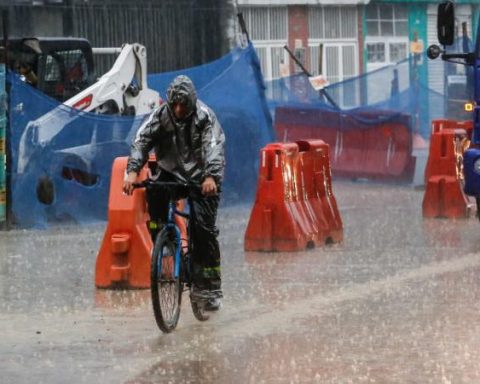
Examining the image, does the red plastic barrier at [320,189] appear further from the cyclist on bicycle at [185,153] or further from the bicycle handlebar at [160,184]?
the bicycle handlebar at [160,184]

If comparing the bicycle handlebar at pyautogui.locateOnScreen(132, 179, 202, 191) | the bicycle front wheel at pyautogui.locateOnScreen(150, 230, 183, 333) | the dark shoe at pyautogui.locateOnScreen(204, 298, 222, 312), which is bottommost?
the dark shoe at pyautogui.locateOnScreen(204, 298, 222, 312)

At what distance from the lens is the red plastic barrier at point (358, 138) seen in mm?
26359

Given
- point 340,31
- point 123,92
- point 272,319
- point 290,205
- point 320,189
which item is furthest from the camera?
point 340,31

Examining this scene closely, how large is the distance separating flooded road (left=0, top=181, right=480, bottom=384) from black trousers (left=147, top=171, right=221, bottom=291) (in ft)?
1.09

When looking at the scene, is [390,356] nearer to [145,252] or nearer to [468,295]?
[468,295]

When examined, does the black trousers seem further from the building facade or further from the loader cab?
the building facade

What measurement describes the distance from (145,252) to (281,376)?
164 inches

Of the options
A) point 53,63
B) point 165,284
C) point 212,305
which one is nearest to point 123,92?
point 53,63

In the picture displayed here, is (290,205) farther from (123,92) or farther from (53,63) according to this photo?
(53,63)

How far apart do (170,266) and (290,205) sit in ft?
17.4

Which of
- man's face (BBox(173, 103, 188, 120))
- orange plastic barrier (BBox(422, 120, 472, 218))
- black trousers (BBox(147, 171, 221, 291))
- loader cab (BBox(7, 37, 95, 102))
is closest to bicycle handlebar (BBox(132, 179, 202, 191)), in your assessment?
black trousers (BBox(147, 171, 221, 291))

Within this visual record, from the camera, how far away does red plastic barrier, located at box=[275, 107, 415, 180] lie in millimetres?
26359

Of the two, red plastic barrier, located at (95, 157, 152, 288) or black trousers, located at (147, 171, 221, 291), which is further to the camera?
red plastic barrier, located at (95, 157, 152, 288)

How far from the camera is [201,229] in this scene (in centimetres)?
1160
